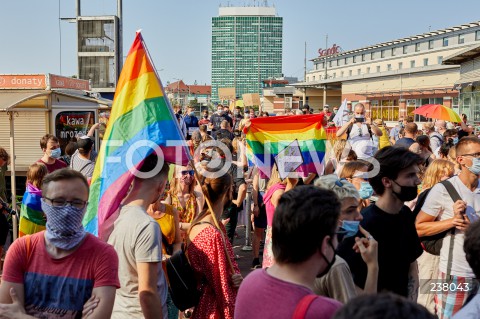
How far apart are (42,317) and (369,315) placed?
176 cm

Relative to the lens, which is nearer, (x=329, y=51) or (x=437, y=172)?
(x=437, y=172)

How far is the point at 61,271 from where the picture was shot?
2600 millimetres

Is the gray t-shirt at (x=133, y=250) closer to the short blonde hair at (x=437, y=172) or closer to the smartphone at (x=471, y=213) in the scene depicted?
the smartphone at (x=471, y=213)

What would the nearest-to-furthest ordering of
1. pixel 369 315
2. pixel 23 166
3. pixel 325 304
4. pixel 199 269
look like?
pixel 369 315 → pixel 325 304 → pixel 199 269 → pixel 23 166

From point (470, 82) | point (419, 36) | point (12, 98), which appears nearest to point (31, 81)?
point (12, 98)

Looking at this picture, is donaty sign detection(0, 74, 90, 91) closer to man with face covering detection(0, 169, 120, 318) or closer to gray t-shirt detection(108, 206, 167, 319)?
gray t-shirt detection(108, 206, 167, 319)

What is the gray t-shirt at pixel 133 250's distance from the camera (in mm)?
3098

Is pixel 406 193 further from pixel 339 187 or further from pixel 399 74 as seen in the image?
pixel 399 74

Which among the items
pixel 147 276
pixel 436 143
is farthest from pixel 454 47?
pixel 147 276

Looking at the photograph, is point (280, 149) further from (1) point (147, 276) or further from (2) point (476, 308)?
(2) point (476, 308)

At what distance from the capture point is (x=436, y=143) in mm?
11117

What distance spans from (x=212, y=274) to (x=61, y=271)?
126cm

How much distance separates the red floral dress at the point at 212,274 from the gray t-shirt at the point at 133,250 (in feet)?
1.25

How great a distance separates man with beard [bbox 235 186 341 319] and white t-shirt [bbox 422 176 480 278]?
8.03 feet
